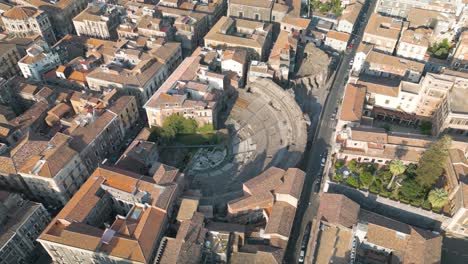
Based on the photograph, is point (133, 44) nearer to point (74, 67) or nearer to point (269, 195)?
point (74, 67)

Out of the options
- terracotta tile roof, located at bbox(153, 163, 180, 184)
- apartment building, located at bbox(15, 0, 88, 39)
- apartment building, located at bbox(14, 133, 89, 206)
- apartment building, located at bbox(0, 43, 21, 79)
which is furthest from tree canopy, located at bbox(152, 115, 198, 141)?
apartment building, located at bbox(15, 0, 88, 39)

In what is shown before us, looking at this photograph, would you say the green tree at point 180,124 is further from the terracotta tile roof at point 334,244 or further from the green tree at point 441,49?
the green tree at point 441,49

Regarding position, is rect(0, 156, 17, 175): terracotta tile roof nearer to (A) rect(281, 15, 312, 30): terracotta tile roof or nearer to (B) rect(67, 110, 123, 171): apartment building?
(B) rect(67, 110, 123, 171): apartment building

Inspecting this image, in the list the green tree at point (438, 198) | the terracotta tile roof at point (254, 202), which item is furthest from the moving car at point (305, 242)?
the green tree at point (438, 198)

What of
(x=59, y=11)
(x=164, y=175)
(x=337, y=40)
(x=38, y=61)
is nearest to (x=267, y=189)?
(x=164, y=175)

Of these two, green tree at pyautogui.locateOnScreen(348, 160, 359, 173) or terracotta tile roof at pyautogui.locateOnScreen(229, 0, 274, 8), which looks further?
terracotta tile roof at pyautogui.locateOnScreen(229, 0, 274, 8)

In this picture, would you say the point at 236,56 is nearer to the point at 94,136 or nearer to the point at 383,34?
the point at 94,136
